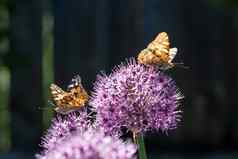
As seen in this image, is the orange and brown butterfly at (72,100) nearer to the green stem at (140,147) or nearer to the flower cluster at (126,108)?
the flower cluster at (126,108)

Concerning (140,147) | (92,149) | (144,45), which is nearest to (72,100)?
(140,147)

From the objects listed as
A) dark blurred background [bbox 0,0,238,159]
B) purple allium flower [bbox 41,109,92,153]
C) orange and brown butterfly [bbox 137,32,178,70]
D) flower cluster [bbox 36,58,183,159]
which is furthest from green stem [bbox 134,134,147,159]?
dark blurred background [bbox 0,0,238,159]

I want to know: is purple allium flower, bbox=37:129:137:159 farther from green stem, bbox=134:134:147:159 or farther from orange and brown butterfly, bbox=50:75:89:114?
orange and brown butterfly, bbox=50:75:89:114

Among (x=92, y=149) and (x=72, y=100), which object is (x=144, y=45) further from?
(x=92, y=149)

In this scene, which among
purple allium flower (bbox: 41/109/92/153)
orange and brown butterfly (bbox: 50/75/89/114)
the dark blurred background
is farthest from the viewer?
the dark blurred background

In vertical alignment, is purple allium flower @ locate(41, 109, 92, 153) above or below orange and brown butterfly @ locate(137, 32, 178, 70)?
below

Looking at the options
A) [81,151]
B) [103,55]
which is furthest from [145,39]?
[81,151]

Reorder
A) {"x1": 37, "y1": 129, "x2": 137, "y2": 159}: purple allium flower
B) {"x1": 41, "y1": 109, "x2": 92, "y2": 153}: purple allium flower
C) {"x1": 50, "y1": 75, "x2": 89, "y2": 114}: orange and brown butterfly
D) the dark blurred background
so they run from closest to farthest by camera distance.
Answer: {"x1": 37, "y1": 129, "x2": 137, "y2": 159}: purple allium flower → {"x1": 41, "y1": 109, "x2": 92, "y2": 153}: purple allium flower → {"x1": 50, "y1": 75, "x2": 89, "y2": 114}: orange and brown butterfly → the dark blurred background
